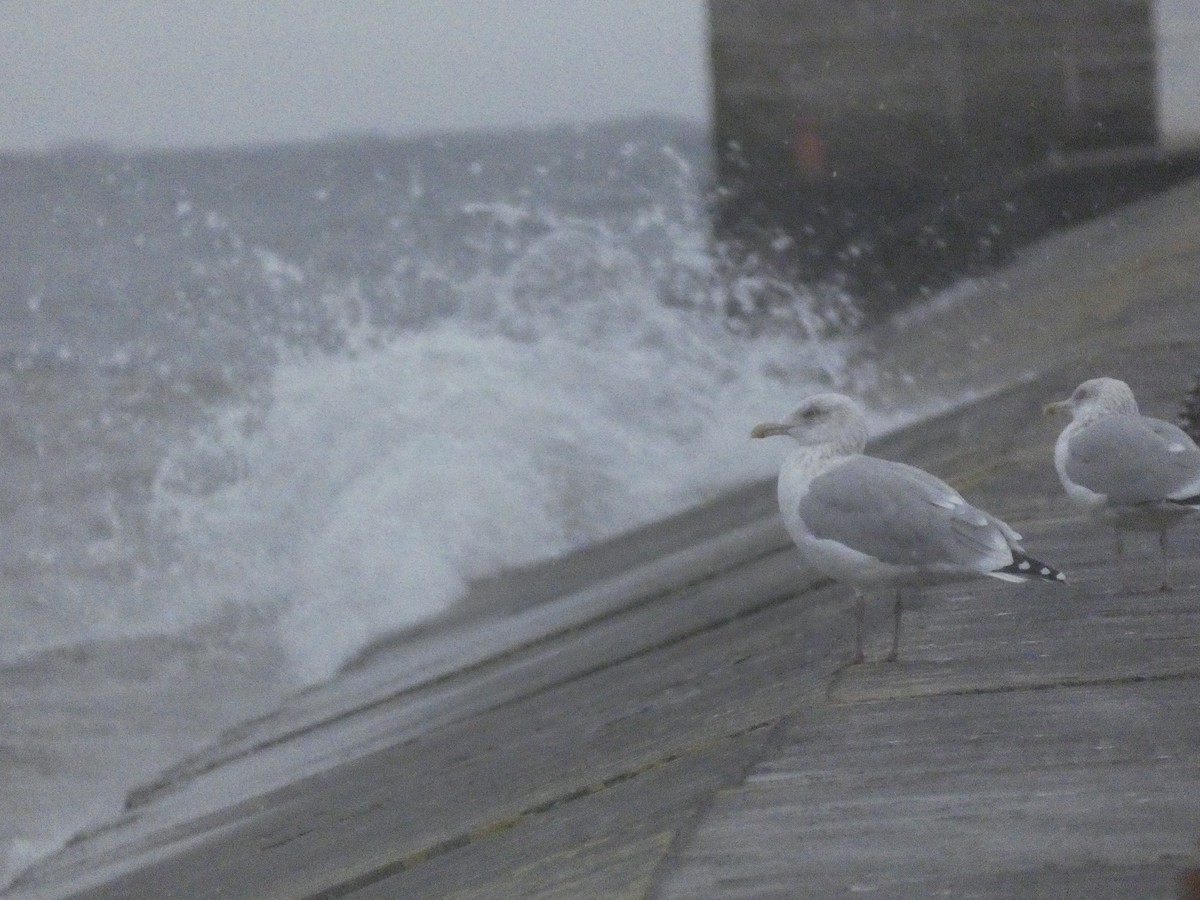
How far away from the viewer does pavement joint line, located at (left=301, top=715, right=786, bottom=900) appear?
346 centimetres

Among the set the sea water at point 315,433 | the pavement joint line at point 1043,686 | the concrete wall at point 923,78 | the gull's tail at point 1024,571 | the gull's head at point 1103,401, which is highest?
the gull's head at point 1103,401

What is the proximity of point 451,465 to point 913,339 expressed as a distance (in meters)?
5.21

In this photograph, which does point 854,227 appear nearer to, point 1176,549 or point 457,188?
point 457,188

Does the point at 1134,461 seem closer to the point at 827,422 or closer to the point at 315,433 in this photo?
the point at 827,422

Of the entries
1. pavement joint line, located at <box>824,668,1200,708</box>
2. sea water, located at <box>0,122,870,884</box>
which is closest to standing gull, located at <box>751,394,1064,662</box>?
pavement joint line, located at <box>824,668,1200,708</box>

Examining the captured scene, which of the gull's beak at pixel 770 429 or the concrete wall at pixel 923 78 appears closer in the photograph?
the gull's beak at pixel 770 429

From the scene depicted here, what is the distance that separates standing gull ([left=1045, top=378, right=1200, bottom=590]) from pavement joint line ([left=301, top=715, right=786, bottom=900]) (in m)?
0.99

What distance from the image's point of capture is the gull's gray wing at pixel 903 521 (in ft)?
11.8

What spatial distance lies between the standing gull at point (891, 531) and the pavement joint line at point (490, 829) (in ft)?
1.41

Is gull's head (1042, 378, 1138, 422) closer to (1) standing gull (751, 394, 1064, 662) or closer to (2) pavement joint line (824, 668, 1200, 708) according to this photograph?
(1) standing gull (751, 394, 1064, 662)

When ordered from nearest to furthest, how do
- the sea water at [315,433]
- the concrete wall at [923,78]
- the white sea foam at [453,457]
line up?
the sea water at [315,433]
the white sea foam at [453,457]
the concrete wall at [923,78]

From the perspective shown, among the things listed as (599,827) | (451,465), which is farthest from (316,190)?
(599,827)

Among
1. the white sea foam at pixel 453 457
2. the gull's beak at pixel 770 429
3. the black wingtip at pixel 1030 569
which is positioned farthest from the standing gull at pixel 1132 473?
the white sea foam at pixel 453 457

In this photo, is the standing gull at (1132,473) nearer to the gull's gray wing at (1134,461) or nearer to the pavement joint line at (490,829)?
the gull's gray wing at (1134,461)
